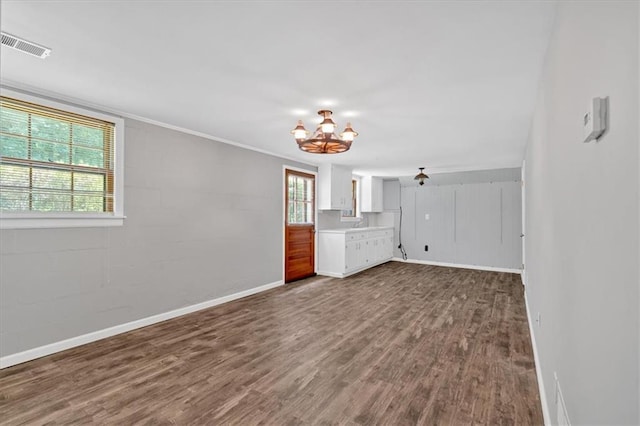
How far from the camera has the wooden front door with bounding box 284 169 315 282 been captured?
237 inches

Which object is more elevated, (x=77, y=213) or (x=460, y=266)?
(x=77, y=213)

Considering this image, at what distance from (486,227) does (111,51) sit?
25.6 ft

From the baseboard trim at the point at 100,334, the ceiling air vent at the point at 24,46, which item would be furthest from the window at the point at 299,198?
the ceiling air vent at the point at 24,46

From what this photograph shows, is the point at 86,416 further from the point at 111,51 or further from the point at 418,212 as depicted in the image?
the point at 418,212

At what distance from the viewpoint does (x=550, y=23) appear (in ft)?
5.96

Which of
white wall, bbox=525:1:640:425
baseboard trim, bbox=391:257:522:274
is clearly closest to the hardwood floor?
white wall, bbox=525:1:640:425

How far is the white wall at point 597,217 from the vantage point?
27.6 inches

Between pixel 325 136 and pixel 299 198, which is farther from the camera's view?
pixel 299 198

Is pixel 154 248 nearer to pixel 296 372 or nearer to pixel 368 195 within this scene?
pixel 296 372

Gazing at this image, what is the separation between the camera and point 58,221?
3.03 m

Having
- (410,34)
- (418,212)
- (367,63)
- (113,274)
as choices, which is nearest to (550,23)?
(410,34)

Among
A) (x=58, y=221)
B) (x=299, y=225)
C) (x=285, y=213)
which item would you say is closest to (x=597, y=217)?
(x=58, y=221)

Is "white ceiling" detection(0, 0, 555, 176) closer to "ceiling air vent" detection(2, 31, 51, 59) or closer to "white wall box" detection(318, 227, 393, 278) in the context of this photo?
"ceiling air vent" detection(2, 31, 51, 59)

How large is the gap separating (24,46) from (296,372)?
3099 mm
